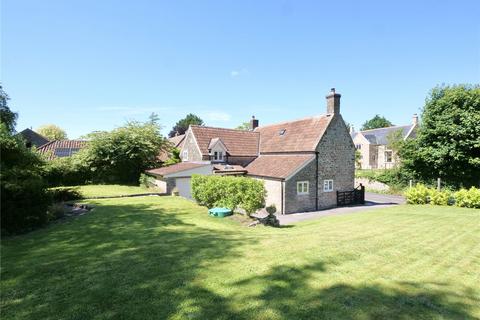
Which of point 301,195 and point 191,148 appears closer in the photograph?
point 301,195

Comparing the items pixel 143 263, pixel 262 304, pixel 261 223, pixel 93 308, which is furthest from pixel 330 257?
pixel 261 223

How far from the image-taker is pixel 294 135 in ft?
93.0

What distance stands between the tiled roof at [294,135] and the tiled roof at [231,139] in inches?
50.0

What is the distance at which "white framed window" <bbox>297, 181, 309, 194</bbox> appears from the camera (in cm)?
2281

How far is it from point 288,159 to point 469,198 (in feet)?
48.5

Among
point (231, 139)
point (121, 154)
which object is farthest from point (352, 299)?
point (121, 154)

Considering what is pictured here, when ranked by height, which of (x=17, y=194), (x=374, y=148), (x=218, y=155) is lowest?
(x=17, y=194)

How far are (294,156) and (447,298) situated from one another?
2083 cm

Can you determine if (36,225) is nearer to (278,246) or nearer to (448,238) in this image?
(278,246)

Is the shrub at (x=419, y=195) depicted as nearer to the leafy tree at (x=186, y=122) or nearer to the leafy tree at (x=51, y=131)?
the leafy tree at (x=186, y=122)

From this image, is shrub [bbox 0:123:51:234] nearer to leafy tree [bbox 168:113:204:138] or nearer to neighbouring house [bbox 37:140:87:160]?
neighbouring house [bbox 37:140:87:160]

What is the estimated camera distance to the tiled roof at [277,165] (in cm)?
2313

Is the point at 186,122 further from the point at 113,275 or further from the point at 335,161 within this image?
the point at 113,275

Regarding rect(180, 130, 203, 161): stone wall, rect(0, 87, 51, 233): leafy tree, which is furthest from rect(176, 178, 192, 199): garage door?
rect(0, 87, 51, 233): leafy tree
